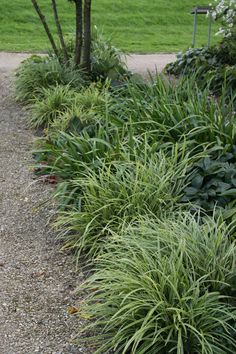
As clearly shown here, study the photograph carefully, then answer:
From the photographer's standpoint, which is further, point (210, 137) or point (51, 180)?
point (51, 180)

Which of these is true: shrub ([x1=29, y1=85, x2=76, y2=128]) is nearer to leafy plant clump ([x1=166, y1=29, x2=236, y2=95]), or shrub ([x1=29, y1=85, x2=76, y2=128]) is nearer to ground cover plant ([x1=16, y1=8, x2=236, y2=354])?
ground cover plant ([x1=16, y1=8, x2=236, y2=354])

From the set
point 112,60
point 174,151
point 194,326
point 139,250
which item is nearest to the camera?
point 194,326

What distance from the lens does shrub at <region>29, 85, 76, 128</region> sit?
23.3 feet

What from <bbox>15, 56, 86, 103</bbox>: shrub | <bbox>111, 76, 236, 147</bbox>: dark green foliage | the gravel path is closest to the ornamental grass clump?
the gravel path

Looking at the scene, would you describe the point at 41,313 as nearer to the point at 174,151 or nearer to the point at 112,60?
the point at 174,151

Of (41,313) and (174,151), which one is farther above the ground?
(174,151)

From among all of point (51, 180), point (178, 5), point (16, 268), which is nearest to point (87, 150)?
point (51, 180)

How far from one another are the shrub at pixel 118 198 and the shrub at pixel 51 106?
8.82 feet

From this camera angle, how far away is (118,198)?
4.14 metres

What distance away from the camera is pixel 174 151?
15.3 ft

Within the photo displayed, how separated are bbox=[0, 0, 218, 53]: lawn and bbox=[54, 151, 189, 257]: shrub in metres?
9.40

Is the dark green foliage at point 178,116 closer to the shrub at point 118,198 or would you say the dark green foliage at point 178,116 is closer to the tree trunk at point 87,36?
the shrub at point 118,198

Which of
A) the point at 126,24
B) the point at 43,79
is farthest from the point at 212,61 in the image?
the point at 126,24

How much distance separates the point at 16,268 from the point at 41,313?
24.0 inches
